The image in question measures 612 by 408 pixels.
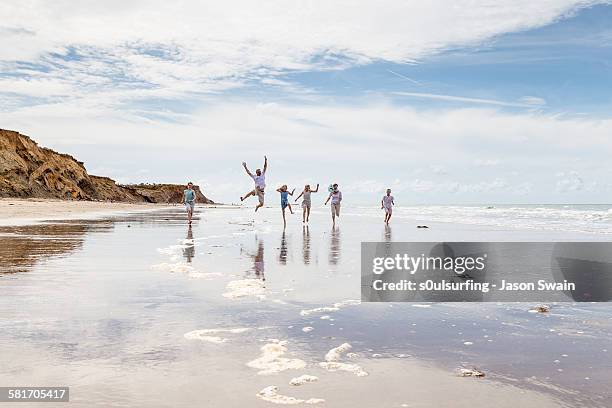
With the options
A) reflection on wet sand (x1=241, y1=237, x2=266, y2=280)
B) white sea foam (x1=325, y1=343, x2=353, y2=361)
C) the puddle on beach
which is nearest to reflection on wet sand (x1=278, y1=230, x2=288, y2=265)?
reflection on wet sand (x1=241, y1=237, x2=266, y2=280)

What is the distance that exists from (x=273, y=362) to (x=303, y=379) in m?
0.51

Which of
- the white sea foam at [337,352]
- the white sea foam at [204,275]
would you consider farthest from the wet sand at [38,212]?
the white sea foam at [337,352]

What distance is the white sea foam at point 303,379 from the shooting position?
14.0 ft

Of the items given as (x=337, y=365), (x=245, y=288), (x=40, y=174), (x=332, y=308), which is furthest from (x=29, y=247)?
(x=40, y=174)

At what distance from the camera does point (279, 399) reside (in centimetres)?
393

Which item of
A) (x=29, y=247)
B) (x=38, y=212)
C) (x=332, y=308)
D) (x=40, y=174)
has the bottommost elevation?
(x=332, y=308)

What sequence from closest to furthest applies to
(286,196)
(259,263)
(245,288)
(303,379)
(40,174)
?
(303,379) < (245,288) < (259,263) < (286,196) < (40,174)

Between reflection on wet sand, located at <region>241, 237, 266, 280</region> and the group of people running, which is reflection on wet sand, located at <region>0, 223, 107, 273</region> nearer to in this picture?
reflection on wet sand, located at <region>241, 237, 266, 280</region>

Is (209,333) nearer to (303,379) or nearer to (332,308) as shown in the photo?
(303,379)

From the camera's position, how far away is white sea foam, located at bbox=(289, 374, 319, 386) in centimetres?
426

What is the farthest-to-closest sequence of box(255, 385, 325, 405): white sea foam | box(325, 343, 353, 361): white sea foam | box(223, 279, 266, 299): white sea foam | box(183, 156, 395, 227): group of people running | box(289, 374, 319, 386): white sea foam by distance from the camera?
1. box(183, 156, 395, 227): group of people running
2. box(223, 279, 266, 299): white sea foam
3. box(325, 343, 353, 361): white sea foam
4. box(289, 374, 319, 386): white sea foam
5. box(255, 385, 325, 405): white sea foam

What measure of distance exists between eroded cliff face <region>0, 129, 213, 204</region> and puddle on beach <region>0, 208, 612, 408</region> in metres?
63.7

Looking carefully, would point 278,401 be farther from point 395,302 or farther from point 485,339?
point 395,302

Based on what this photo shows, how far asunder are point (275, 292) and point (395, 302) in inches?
73.9
